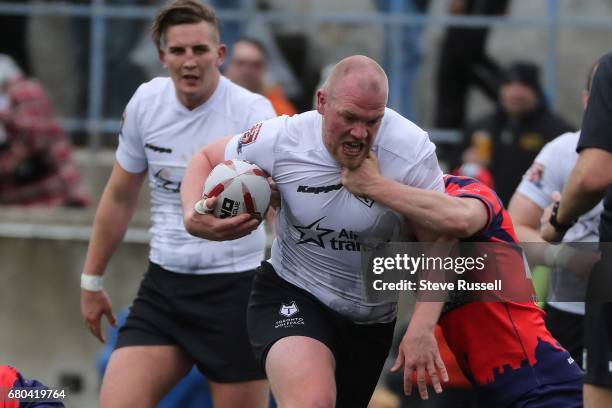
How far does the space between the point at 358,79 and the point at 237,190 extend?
26.5 inches

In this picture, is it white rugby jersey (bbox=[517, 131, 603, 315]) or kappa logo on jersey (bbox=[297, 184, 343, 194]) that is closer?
kappa logo on jersey (bbox=[297, 184, 343, 194])

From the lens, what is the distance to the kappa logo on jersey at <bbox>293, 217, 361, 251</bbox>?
A: 5719mm

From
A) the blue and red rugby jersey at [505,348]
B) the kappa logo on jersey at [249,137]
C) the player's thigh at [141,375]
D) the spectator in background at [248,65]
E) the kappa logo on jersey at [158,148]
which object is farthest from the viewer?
the spectator in background at [248,65]

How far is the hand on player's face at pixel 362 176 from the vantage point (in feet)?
17.9

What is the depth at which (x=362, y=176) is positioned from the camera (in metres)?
5.46

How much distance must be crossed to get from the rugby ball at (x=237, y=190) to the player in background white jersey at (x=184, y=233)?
1.20 metres

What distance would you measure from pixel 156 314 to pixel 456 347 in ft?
5.65

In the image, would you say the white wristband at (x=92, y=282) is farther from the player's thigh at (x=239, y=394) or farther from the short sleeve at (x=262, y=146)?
the short sleeve at (x=262, y=146)

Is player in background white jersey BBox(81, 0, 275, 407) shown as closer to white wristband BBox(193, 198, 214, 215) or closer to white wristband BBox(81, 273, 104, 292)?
white wristband BBox(81, 273, 104, 292)

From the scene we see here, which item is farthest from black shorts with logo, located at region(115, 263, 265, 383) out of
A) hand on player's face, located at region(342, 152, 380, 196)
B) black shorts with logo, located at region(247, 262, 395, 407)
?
hand on player's face, located at region(342, 152, 380, 196)

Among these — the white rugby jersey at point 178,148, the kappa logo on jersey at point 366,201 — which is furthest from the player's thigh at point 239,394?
the kappa logo on jersey at point 366,201

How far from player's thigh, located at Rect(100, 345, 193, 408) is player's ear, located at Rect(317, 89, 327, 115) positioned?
5.60 feet

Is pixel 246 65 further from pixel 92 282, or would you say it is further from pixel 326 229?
pixel 326 229

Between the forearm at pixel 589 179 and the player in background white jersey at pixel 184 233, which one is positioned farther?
the player in background white jersey at pixel 184 233
